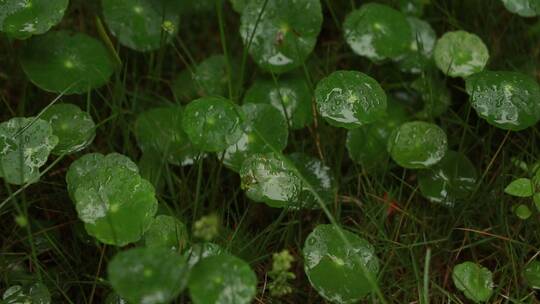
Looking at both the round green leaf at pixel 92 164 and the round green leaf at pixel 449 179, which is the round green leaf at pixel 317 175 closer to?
the round green leaf at pixel 449 179

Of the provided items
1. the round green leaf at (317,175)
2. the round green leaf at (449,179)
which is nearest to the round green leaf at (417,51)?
the round green leaf at (449,179)

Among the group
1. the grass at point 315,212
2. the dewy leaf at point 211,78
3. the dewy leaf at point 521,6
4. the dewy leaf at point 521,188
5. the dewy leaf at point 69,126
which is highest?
the dewy leaf at point 521,6

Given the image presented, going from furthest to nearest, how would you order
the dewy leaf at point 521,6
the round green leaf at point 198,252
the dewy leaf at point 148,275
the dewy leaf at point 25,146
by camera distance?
the dewy leaf at point 521,6 → the dewy leaf at point 25,146 → the round green leaf at point 198,252 → the dewy leaf at point 148,275

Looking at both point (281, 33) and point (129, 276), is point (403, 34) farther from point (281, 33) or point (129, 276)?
point (129, 276)

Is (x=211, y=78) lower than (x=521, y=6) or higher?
lower

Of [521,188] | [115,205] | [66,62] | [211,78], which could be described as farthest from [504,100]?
[66,62]

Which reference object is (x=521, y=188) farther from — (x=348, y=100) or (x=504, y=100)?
(x=348, y=100)

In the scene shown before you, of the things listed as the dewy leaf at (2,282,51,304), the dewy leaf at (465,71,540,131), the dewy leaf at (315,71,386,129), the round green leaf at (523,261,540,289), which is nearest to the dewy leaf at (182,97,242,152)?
the dewy leaf at (315,71,386,129)
